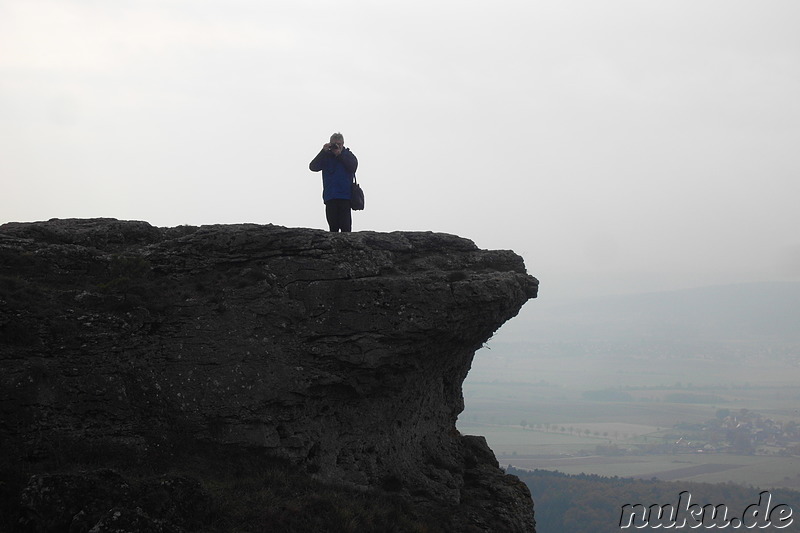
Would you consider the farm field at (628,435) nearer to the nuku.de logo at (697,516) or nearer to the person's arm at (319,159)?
the nuku.de logo at (697,516)

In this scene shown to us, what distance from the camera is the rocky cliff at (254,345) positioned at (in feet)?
48.6

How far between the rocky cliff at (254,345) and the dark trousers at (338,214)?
6.93ft

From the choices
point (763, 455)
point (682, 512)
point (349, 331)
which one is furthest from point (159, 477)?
point (763, 455)

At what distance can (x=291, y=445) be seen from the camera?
628 inches

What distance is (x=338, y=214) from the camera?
820 inches

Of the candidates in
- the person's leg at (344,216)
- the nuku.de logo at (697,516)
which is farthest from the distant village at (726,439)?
the person's leg at (344,216)

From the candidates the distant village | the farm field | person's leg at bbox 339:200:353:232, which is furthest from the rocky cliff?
the distant village

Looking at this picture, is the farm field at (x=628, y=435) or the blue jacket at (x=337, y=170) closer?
the blue jacket at (x=337, y=170)

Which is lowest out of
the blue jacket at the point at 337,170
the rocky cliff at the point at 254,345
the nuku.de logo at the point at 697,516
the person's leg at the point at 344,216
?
the nuku.de logo at the point at 697,516

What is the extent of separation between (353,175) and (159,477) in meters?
10.4

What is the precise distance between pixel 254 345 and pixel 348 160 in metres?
6.73

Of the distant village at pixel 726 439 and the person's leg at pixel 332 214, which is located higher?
the person's leg at pixel 332 214

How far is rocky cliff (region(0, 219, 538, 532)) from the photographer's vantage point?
14.8 meters

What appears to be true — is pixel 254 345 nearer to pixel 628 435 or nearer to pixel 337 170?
pixel 337 170
